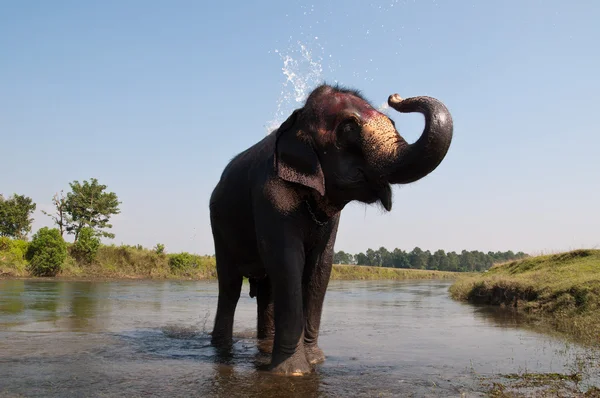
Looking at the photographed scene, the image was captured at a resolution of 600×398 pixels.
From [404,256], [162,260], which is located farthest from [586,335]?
[404,256]

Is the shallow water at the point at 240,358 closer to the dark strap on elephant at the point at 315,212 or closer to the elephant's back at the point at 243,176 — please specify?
the dark strap on elephant at the point at 315,212

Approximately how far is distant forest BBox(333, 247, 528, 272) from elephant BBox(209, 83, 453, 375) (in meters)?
159

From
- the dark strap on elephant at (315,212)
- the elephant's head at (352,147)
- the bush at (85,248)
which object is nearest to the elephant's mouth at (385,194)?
the elephant's head at (352,147)

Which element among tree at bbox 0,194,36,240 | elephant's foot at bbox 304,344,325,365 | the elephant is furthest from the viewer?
tree at bbox 0,194,36,240

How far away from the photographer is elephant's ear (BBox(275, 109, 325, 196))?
5.13 metres

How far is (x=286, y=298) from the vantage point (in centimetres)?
519

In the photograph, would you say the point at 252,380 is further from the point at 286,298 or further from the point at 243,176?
the point at 243,176

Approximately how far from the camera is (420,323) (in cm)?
1030

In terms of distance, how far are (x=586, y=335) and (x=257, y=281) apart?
467 cm

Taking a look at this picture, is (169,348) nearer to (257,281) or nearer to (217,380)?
(257,281)

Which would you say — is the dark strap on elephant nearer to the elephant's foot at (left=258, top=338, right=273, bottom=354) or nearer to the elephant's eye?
the elephant's eye

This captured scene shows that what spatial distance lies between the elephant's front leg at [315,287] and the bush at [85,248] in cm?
2920

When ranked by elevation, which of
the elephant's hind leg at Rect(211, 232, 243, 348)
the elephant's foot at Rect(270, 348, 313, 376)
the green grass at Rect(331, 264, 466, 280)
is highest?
the elephant's hind leg at Rect(211, 232, 243, 348)

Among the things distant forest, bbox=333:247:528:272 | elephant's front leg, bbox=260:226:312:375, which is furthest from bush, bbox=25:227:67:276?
distant forest, bbox=333:247:528:272
